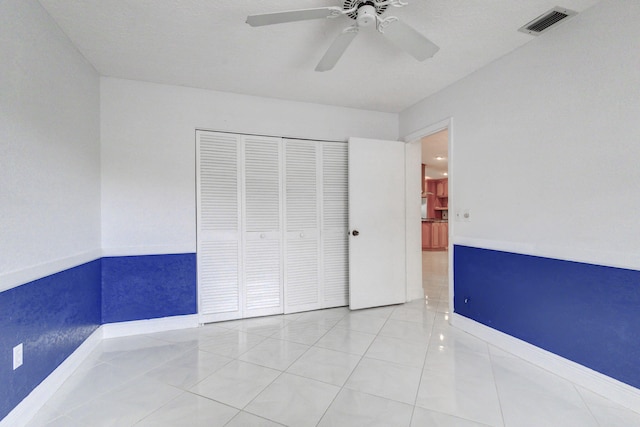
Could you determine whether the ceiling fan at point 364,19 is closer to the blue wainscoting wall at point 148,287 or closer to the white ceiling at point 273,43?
the white ceiling at point 273,43

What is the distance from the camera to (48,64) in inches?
72.4

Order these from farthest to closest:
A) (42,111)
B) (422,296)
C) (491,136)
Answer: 1. (422,296)
2. (491,136)
3. (42,111)

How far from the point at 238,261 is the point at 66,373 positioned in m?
1.55

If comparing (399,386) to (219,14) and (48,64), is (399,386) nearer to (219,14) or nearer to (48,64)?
(219,14)

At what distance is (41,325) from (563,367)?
11.2 feet

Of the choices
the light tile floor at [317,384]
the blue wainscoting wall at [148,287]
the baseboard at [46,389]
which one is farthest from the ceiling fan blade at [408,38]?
the baseboard at [46,389]

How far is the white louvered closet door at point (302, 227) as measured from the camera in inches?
130

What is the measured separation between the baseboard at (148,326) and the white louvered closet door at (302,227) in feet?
3.37

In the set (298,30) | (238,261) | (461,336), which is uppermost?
(298,30)

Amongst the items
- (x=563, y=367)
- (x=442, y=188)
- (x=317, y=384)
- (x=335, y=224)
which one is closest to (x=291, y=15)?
(x=317, y=384)

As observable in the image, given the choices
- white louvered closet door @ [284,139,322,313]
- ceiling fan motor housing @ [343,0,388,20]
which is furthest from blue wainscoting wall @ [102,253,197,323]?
ceiling fan motor housing @ [343,0,388,20]

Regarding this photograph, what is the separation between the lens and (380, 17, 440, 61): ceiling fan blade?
1.60 metres

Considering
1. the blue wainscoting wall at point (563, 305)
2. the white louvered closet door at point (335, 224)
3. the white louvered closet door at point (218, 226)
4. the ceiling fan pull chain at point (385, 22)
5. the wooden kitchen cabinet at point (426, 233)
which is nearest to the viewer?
the ceiling fan pull chain at point (385, 22)

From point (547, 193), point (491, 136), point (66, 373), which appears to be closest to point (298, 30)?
point (491, 136)
